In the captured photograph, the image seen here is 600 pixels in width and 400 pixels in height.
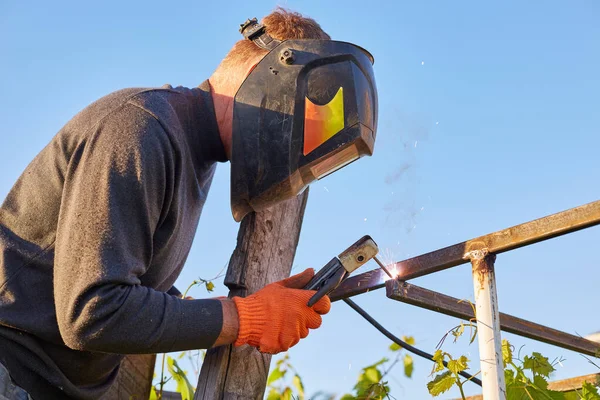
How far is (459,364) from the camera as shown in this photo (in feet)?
7.18

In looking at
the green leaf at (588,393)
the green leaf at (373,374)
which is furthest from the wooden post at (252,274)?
the green leaf at (588,393)

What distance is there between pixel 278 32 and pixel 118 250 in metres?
1.05

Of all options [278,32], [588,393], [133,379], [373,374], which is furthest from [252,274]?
[588,393]

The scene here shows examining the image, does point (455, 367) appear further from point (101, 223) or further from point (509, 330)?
point (101, 223)

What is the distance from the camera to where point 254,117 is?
8.25ft

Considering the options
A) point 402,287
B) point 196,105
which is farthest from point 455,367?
point 196,105

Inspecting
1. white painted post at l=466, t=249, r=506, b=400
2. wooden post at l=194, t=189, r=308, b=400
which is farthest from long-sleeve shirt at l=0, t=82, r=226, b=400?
white painted post at l=466, t=249, r=506, b=400

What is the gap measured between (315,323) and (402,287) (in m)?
0.30

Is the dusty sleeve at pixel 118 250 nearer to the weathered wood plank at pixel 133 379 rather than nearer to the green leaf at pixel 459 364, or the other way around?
the green leaf at pixel 459 364

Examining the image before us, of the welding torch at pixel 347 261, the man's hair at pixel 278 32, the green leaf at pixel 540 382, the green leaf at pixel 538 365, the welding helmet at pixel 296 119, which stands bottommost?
the green leaf at pixel 540 382

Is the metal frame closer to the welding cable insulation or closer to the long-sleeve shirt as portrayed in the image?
the welding cable insulation

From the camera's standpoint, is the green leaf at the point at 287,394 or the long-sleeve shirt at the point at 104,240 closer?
the long-sleeve shirt at the point at 104,240

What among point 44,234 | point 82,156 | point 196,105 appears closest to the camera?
point 82,156

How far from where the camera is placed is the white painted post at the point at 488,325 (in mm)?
2072
